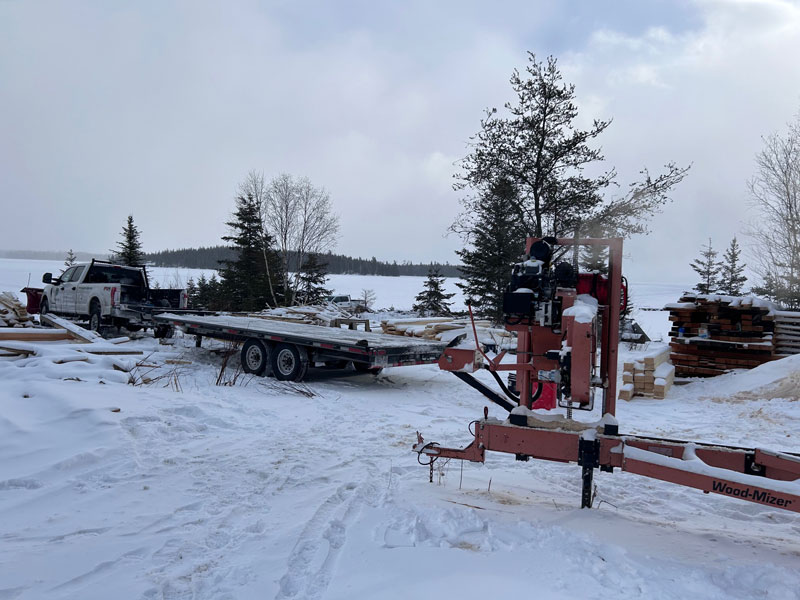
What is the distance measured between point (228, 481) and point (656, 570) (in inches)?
130

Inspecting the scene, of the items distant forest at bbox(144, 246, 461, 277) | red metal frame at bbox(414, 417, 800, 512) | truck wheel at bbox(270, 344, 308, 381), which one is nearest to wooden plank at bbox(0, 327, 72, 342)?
truck wheel at bbox(270, 344, 308, 381)

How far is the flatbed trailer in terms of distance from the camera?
898cm

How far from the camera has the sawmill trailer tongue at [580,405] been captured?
346 centimetres

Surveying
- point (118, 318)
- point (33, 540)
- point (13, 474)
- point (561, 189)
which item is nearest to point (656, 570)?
point (33, 540)

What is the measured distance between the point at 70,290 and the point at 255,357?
773 cm

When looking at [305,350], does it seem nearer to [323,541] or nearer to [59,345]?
[59,345]

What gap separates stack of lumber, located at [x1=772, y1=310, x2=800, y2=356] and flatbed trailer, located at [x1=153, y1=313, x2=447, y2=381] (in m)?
7.59

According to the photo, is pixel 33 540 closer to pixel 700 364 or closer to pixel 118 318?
pixel 118 318

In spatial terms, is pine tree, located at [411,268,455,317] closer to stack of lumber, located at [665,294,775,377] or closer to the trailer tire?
the trailer tire

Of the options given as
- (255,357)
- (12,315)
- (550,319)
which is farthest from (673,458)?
(12,315)

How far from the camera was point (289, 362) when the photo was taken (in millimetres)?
10062

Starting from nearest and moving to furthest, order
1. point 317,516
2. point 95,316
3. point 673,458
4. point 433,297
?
point 673,458 → point 317,516 → point 95,316 → point 433,297

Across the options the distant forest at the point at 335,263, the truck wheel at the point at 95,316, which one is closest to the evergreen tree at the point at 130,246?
→ the truck wheel at the point at 95,316

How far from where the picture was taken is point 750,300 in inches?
444
